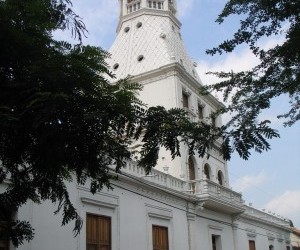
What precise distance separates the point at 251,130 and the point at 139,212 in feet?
43.0

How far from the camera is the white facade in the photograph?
14.9m

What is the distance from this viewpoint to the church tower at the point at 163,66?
24.7 m

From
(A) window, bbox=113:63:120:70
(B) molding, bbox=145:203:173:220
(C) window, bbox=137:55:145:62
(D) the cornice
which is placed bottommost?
(B) molding, bbox=145:203:173:220

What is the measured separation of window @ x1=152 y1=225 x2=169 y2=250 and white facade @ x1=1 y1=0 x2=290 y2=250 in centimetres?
16

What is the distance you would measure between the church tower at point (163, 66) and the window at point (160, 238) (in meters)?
3.36

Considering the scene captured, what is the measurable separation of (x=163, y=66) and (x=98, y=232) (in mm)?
12335

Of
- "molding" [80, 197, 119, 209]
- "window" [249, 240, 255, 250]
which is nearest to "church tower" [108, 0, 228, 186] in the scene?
"window" [249, 240, 255, 250]

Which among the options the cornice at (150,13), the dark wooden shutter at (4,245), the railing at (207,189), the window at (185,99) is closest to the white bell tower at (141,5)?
the cornice at (150,13)

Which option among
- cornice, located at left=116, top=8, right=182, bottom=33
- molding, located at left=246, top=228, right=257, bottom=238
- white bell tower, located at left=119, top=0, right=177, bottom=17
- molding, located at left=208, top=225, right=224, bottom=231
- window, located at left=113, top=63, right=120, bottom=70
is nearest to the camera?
molding, located at left=208, top=225, right=224, bottom=231

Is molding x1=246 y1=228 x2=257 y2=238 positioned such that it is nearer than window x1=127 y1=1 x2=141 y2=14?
Yes

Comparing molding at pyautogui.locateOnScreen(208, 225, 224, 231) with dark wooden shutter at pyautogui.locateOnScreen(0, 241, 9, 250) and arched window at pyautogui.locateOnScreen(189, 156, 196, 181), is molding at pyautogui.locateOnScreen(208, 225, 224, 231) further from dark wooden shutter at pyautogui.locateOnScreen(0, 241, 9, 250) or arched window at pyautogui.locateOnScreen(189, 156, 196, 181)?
dark wooden shutter at pyautogui.locateOnScreen(0, 241, 9, 250)

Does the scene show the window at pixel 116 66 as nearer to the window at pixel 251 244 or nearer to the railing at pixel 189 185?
the railing at pixel 189 185

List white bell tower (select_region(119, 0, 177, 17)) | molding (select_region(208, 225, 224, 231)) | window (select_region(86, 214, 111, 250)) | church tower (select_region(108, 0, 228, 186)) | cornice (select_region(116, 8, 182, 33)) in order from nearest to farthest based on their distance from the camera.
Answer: window (select_region(86, 214, 111, 250))
molding (select_region(208, 225, 224, 231))
church tower (select_region(108, 0, 228, 186))
cornice (select_region(116, 8, 182, 33))
white bell tower (select_region(119, 0, 177, 17))

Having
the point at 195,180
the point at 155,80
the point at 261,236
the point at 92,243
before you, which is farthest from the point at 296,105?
the point at 261,236
